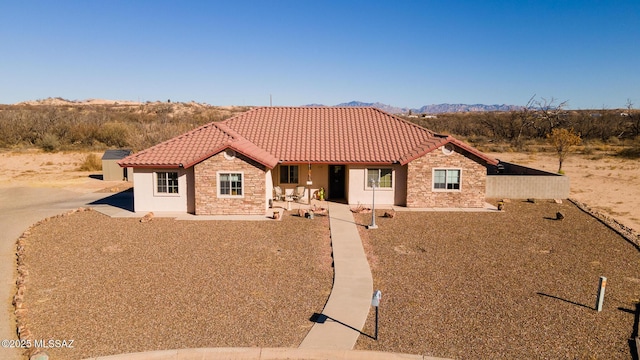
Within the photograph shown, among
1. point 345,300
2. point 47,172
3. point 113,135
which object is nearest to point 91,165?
point 47,172

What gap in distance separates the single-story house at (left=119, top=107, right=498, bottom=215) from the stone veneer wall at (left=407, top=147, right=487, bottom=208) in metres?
0.05

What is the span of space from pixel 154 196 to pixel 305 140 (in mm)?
8145

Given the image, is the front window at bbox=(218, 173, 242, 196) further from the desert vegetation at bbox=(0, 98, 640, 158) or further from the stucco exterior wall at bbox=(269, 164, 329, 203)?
the desert vegetation at bbox=(0, 98, 640, 158)

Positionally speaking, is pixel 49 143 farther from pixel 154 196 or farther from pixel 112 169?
pixel 154 196

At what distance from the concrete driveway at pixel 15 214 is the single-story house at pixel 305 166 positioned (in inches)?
185

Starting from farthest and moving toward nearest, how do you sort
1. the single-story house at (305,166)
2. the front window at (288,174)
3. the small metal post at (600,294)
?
the front window at (288,174), the single-story house at (305,166), the small metal post at (600,294)

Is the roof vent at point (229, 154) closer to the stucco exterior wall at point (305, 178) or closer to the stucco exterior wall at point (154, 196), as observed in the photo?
the stucco exterior wall at point (154, 196)

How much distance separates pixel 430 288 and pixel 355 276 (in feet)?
6.96

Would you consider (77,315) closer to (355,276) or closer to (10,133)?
(355,276)

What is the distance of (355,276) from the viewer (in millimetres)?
12805

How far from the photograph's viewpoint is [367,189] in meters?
22.4

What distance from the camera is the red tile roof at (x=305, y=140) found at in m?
20.4

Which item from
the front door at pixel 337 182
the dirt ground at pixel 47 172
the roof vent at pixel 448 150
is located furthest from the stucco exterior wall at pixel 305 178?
the dirt ground at pixel 47 172

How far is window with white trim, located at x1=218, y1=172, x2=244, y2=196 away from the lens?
1994cm
